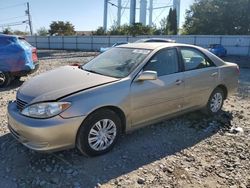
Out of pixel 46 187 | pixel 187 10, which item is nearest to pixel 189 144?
pixel 46 187

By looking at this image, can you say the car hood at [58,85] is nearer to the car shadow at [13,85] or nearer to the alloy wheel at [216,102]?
the alloy wheel at [216,102]

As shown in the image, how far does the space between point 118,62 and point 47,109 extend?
1.59 m

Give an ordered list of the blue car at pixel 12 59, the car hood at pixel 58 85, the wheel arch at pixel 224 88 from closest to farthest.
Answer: the car hood at pixel 58 85 → the wheel arch at pixel 224 88 → the blue car at pixel 12 59

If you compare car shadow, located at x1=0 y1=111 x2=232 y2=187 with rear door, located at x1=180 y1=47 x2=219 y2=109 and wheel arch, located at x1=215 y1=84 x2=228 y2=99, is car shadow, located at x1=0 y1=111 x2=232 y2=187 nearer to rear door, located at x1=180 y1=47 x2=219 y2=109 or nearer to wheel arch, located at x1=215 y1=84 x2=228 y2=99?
rear door, located at x1=180 y1=47 x2=219 y2=109

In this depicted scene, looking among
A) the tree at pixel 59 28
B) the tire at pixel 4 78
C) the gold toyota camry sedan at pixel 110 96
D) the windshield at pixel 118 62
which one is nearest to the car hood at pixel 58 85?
the gold toyota camry sedan at pixel 110 96

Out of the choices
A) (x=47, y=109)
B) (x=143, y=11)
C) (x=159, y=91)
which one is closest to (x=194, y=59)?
(x=159, y=91)

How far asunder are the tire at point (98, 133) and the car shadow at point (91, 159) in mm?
137

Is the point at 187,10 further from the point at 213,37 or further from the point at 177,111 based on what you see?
the point at 177,111

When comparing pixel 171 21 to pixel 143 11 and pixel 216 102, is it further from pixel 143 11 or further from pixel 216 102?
pixel 216 102

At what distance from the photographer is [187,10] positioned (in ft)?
135

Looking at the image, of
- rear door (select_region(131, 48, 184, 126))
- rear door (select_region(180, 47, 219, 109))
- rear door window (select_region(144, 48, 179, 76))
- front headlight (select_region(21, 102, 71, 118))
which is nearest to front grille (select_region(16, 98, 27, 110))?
front headlight (select_region(21, 102, 71, 118))

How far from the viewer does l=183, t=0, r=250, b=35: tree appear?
34312 millimetres

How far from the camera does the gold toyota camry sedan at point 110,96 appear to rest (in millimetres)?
3588

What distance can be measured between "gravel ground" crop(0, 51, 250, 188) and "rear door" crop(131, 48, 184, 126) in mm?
445
